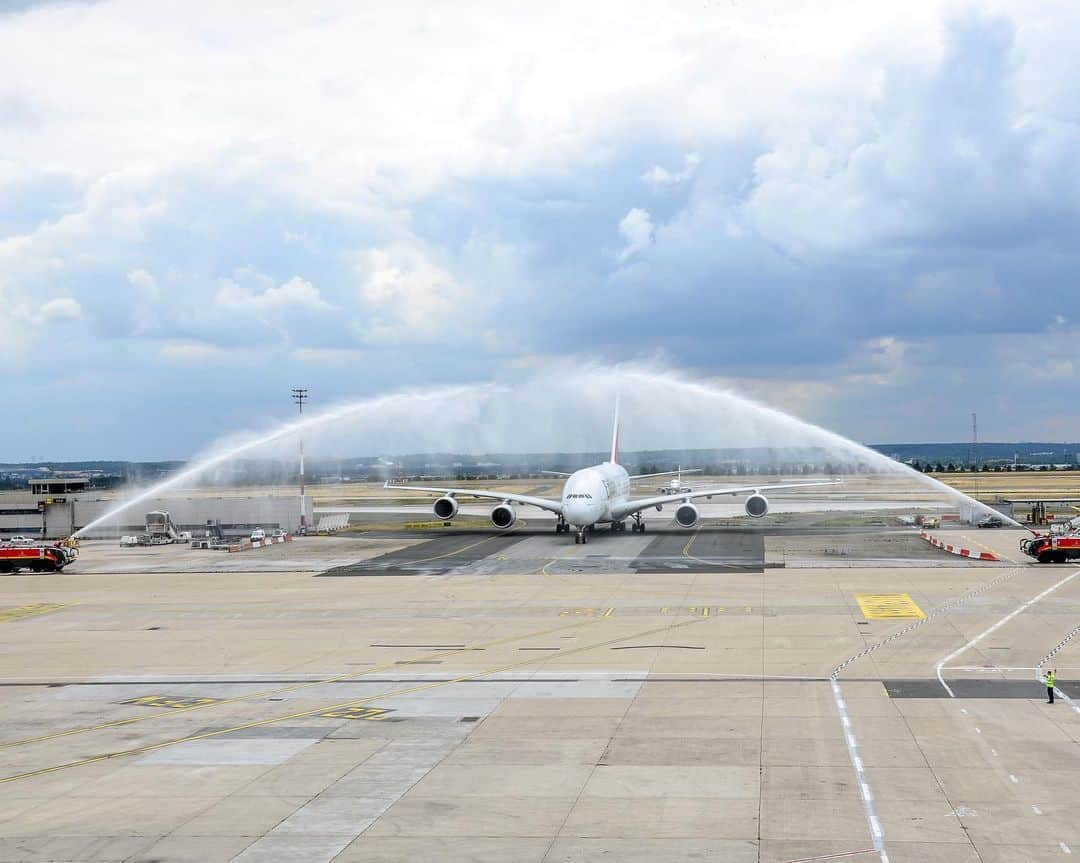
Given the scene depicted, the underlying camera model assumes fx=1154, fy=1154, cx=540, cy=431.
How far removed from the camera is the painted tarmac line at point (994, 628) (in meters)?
34.7

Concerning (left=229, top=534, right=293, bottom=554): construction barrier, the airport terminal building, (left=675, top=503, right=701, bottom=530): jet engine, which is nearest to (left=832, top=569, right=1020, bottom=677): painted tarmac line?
(left=675, top=503, right=701, bottom=530): jet engine

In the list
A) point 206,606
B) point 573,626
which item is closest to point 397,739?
point 573,626

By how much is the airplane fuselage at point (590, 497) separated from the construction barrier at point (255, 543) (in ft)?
80.2

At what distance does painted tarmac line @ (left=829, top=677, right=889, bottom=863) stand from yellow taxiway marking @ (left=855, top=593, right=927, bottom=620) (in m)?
15.1

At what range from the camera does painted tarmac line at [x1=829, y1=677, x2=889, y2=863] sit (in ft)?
65.5

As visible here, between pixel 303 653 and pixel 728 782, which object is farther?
pixel 303 653

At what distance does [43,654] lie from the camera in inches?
1705

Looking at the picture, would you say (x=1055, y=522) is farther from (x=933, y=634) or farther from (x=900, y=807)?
(x=900, y=807)

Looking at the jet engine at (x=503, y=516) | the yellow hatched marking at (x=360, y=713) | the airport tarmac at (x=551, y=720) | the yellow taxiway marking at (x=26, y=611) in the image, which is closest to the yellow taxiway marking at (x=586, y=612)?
the airport tarmac at (x=551, y=720)

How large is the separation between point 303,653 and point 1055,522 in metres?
70.8

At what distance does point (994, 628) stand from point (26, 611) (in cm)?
4388

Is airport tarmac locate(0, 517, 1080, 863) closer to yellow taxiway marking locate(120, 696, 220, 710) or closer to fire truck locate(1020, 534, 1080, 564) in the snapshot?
yellow taxiway marking locate(120, 696, 220, 710)

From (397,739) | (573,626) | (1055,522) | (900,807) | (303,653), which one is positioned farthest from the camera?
(1055,522)

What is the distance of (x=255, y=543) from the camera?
293 ft
